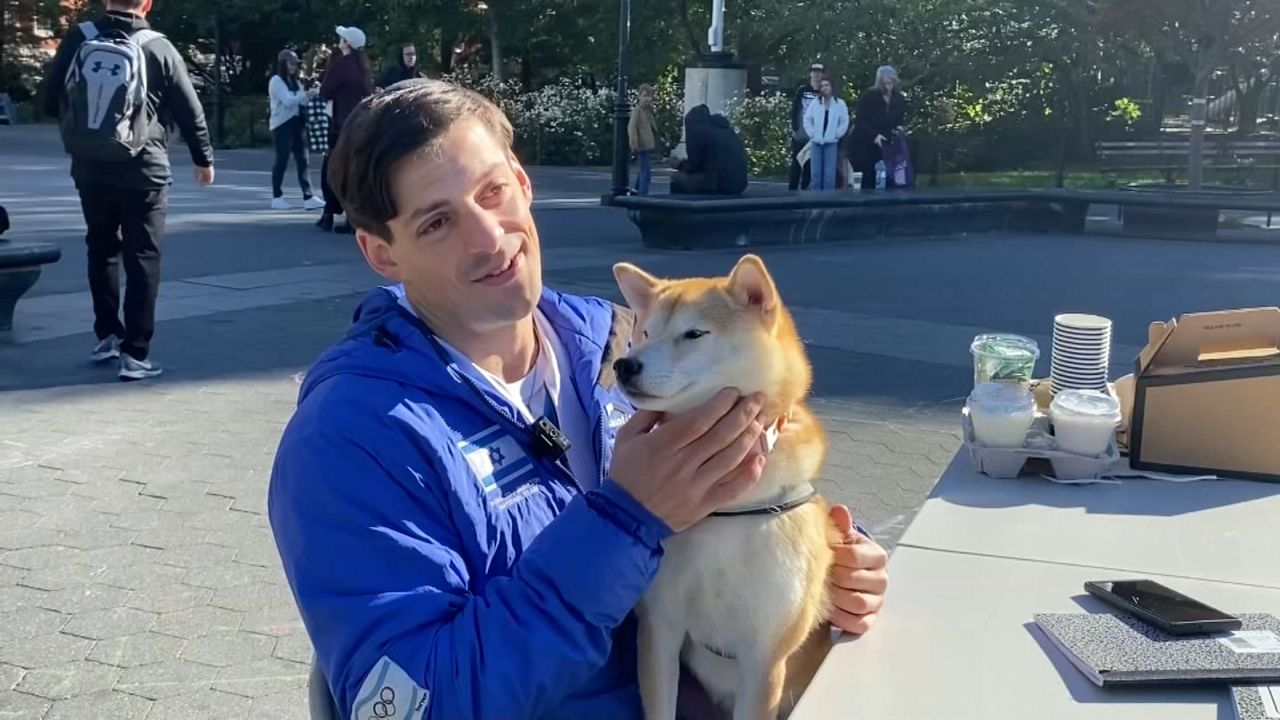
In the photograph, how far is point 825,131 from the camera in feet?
56.3

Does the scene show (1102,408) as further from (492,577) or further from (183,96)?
(183,96)

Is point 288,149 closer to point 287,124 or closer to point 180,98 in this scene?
point 287,124

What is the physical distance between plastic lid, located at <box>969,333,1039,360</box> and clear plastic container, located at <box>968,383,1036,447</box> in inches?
2.6

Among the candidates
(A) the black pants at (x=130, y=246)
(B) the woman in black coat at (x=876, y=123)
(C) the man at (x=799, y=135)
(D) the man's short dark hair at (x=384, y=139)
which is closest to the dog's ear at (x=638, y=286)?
(D) the man's short dark hair at (x=384, y=139)

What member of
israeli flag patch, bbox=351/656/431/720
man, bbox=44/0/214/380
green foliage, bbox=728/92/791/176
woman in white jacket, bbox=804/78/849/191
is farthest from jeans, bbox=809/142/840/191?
israeli flag patch, bbox=351/656/431/720

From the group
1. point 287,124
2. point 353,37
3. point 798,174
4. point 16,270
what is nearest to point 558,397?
point 16,270

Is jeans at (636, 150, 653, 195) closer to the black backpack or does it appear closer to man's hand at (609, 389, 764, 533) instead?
the black backpack

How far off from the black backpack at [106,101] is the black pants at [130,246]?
10.3 inches

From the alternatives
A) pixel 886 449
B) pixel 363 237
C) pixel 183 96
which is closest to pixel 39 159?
pixel 183 96

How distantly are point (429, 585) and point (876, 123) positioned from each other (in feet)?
52.7

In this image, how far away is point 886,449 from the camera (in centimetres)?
590

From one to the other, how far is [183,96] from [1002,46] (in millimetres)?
19861

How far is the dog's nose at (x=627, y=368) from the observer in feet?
6.18

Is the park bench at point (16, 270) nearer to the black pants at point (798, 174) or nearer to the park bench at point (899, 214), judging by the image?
the park bench at point (899, 214)
